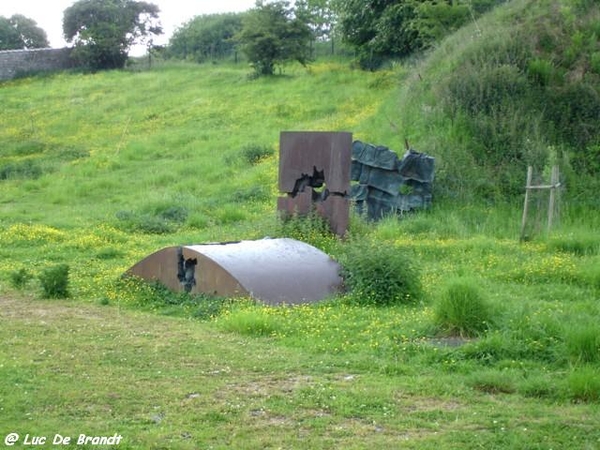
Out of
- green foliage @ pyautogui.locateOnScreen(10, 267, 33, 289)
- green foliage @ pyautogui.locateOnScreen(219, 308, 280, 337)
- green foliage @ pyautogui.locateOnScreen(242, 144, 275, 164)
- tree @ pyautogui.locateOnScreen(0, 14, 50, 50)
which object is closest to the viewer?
green foliage @ pyautogui.locateOnScreen(219, 308, 280, 337)

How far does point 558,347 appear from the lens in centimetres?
816

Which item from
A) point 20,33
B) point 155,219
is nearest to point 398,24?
point 155,219

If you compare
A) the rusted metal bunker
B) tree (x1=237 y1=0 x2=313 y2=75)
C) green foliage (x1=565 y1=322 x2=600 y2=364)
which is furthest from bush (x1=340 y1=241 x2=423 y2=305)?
tree (x1=237 y1=0 x2=313 y2=75)

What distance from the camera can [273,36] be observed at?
36.5 meters

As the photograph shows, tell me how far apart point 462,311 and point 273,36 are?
94.1 feet

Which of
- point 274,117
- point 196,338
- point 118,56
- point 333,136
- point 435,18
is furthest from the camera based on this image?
point 118,56

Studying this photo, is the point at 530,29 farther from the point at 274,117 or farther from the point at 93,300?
the point at 93,300

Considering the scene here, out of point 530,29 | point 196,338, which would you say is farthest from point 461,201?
point 196,338

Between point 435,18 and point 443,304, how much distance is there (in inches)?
795

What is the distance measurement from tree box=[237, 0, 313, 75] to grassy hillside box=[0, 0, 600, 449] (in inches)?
487

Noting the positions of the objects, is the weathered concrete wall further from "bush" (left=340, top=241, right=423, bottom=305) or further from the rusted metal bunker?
"bush" (left=340, top=241, right=423, bottom=305)

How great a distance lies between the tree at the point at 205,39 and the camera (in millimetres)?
56781

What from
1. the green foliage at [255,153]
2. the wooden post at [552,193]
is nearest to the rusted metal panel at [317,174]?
the wooden post at [552,193]

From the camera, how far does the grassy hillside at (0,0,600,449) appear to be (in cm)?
642
